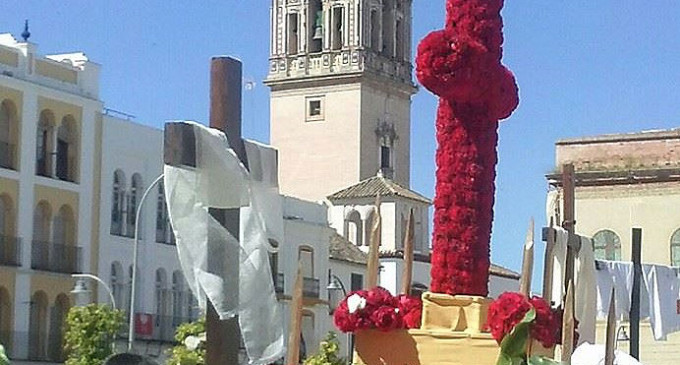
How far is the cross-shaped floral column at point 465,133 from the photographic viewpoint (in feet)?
41.9

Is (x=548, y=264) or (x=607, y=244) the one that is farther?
(x=607, y=244)

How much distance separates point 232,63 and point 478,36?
3.10m

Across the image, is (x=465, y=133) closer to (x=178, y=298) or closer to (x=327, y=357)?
(x=327, y=357)

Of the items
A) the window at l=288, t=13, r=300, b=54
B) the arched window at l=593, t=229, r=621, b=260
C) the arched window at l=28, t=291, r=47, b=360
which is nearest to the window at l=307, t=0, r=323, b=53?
the window at l=288, t=13, r=300, b=54

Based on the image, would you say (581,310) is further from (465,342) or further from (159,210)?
(159,210)

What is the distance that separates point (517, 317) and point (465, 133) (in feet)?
→ 4.75

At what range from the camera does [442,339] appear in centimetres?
1284

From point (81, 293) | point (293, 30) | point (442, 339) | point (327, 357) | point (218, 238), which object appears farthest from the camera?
point (293, 30)

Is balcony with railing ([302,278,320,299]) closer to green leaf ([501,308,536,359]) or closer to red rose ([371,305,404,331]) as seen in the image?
red rose ([371,305,404,331])

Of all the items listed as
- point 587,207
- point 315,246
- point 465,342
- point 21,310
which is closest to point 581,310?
point 465,342

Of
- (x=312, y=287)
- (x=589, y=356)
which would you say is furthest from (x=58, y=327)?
(x=589, y=356)

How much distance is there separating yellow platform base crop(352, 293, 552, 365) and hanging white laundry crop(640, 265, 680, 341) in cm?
770

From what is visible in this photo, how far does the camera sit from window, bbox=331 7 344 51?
7819 centimetres

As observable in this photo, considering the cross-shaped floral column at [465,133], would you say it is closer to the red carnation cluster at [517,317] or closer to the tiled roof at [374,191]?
the red carnation cluster at [517,317]
